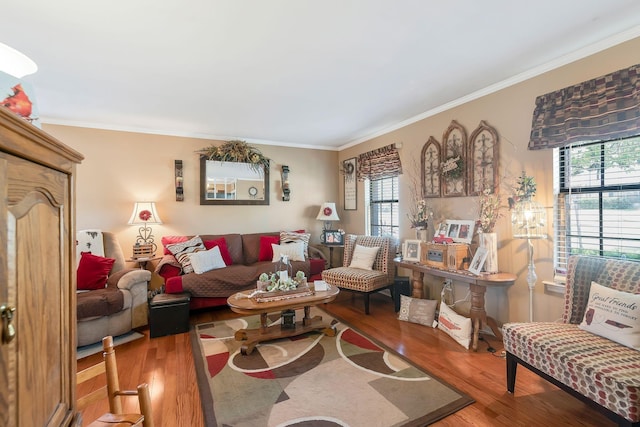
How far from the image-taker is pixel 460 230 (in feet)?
10.5

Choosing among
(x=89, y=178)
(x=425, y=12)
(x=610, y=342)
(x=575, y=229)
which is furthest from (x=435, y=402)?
(x=89, y=178)

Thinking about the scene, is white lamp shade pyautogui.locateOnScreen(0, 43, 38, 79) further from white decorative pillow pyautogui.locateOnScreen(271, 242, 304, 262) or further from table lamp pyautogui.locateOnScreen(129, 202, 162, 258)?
white decorative pillow pyautogui.locateOnScreen(271, 242, 304, 262)

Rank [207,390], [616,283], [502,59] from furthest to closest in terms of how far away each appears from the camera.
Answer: [502,59] < [207,390] < [616,283]

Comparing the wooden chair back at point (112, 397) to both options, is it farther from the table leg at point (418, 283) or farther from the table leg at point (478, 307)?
the table leg at point (418, 283)

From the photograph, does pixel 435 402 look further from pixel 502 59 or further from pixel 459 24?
pixel 502 59

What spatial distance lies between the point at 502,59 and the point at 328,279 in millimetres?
2979

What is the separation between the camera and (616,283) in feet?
6.30

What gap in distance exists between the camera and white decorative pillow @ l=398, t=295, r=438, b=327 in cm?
319

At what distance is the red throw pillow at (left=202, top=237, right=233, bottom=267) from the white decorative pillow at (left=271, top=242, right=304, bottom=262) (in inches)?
25.2

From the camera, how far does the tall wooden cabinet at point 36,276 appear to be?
48 cm

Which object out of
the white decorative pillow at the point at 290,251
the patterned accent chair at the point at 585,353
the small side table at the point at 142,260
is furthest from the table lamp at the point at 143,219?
the patterned accent chair at the point at 585,353

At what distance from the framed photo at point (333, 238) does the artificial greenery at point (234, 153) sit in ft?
5.43

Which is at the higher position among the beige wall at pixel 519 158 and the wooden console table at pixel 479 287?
the beige wall at pixel 519 158

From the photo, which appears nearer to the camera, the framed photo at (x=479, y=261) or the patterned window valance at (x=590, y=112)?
the patterned window valance at (x=590, y=112)
